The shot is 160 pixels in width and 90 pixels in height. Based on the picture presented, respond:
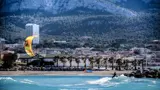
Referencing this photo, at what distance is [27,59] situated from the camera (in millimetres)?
7242

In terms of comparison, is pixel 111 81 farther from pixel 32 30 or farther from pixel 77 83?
pixel 32 30

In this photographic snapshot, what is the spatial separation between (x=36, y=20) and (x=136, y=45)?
166cm

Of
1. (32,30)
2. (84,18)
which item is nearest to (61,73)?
(32,30)

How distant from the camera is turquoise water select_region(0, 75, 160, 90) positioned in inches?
260

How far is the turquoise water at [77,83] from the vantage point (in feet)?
21.6

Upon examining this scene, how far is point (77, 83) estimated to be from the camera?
6.86 metres

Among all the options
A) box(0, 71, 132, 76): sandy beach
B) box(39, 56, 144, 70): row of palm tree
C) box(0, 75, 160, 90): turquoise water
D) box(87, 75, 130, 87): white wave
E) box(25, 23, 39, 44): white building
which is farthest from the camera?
box(39, 56, 144, 70): row of palm tree

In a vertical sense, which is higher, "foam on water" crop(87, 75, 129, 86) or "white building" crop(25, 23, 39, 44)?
"white building" crop(25, 23, 39, 44)

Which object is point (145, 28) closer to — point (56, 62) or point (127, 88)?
point (127, 88)

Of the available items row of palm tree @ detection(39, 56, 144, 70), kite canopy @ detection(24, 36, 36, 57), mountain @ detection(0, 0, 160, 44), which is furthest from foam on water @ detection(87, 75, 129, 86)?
kite canopy @ detection(24, 36, 36, 57)

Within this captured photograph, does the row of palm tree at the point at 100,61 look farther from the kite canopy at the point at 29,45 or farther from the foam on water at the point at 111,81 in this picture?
the kite canopy at the point at 29,45

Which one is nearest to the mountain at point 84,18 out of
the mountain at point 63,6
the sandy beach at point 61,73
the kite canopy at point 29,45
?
the mountain at point 63,6

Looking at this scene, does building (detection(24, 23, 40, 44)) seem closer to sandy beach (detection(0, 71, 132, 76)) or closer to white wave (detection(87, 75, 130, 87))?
sandy beach (detection(0, 71, 132, 76))

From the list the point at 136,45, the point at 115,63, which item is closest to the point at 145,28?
the point at 136,45
